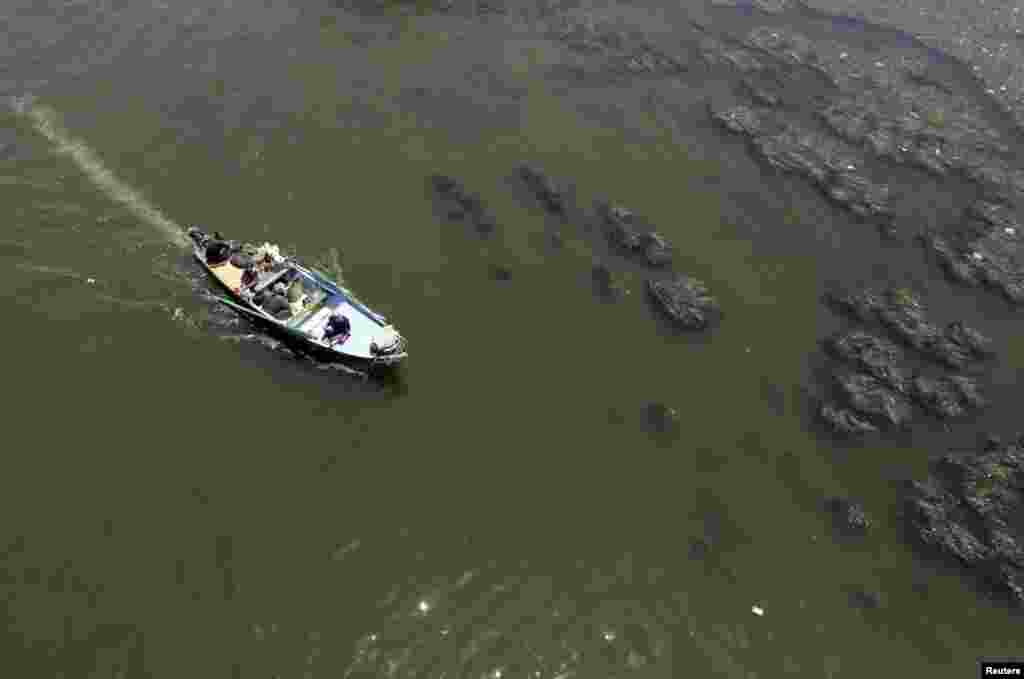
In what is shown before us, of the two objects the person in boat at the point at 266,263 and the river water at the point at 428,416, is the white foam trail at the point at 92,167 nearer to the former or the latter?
the river water at the point at 428,416

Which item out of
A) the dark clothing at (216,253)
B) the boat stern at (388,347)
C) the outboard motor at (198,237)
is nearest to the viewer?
the boat stern at (388,347)

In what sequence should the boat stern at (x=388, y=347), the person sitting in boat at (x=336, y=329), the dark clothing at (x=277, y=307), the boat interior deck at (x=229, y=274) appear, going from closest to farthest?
1. the boat stern at (x=388, y=347)
2. the person sitting in boat at (x=336, y=329)
3. the dark clothing at (x=277, y=307)
4. the boat interior deck at (x=229, y=274)

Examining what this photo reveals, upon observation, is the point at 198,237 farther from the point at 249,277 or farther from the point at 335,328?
the point at 335,328

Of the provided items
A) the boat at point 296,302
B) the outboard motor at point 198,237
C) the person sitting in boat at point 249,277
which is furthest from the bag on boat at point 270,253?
the outboard motor at point 198,237

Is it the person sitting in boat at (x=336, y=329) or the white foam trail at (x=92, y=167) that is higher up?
the person sitting in boat at (x=336, y=329)

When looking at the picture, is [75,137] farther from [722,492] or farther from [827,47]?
[827,47]

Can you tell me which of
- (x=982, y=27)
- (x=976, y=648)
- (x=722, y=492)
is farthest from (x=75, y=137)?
(x=982, y=27)

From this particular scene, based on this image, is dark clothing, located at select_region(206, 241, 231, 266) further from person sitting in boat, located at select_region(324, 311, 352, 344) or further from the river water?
person sitting in boat, located at select_region(324, 311, 352, 344)

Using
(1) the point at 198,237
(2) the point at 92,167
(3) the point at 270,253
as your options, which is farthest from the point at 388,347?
(2) the point at 92,167
